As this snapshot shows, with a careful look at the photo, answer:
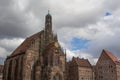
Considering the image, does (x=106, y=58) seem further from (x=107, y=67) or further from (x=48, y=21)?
(x=48, y=21)

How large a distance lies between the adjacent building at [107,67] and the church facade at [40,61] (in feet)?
105

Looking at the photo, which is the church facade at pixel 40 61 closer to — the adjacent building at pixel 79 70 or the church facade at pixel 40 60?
the church facade at pixel 40 60

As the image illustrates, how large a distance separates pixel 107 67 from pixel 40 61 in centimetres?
4392

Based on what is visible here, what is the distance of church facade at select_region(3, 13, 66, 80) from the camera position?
263ft

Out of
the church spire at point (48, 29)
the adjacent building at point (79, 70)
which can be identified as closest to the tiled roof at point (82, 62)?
the adjacent building at point (79, 70)

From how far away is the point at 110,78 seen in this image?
109812 mm

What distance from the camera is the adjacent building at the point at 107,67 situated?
109688 mm

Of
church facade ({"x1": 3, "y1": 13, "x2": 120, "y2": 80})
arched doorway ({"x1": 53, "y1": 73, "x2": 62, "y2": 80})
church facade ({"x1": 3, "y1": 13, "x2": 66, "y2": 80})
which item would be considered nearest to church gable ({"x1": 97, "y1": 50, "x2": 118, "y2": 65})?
church facade ({"x1": 3, "y1": 13, "x2": 120, "y2": 80})

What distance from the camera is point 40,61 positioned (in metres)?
82.9

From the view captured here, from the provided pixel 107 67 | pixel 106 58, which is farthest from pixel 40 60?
pixel 106 58

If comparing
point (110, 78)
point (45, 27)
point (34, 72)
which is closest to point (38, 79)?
point (34, 72)

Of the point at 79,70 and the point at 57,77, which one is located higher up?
the point at 79,70

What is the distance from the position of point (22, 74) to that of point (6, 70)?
16408 millimetres

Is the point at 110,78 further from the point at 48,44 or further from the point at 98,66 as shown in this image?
the point at 48,44
